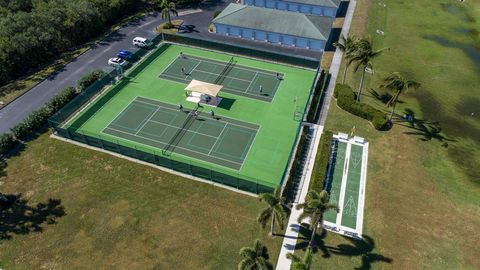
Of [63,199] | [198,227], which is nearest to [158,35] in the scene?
[63,199]

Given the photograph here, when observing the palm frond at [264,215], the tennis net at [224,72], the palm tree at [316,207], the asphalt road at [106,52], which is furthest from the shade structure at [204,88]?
the palm tree at [316,207]

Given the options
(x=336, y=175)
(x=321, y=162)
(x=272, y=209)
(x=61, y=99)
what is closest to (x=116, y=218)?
(x=272, y=209)

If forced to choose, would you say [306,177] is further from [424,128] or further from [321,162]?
[424,128]

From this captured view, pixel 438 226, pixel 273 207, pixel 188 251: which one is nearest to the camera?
pixel 273 207

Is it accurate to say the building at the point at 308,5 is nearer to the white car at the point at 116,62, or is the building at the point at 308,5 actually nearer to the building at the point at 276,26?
the building at the point at 276,26

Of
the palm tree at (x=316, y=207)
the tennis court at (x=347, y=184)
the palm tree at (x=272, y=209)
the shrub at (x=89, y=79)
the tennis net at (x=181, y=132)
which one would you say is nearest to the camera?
the palm tree at (x=316, y=207)

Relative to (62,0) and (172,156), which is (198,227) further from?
(62,0)

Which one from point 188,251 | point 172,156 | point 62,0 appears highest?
point 62,0
